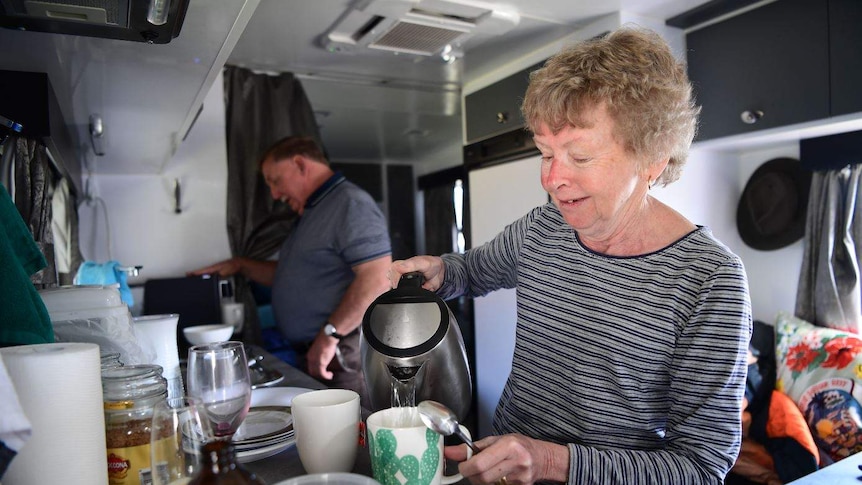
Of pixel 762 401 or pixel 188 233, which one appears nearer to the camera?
pixel 762 401

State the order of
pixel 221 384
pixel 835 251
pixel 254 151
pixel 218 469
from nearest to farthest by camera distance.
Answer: pixel 218 469 < pixel 221 384 < pixel 835 251 < pixel 254 151

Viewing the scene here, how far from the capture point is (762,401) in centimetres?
206

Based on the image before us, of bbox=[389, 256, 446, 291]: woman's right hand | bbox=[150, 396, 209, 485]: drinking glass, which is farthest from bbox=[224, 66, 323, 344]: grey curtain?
bbox=[150, 396, 209, 485]: drinking glass

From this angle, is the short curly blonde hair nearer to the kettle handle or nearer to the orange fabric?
the kettle handle

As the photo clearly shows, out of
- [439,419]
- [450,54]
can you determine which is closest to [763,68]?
[450,54]

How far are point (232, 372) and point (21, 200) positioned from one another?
677 millimetres

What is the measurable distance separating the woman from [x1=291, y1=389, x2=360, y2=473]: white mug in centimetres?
13

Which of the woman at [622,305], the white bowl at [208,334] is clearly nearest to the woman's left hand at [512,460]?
the woman at [622,305]

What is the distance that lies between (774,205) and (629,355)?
1769 mm

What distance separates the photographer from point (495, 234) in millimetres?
2703

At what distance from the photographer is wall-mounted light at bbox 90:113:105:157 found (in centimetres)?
145

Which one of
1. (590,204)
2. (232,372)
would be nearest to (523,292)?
(590,204)

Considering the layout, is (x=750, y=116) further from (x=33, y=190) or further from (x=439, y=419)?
(x=33, y=190)

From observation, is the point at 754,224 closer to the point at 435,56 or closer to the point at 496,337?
the point at 496,337
